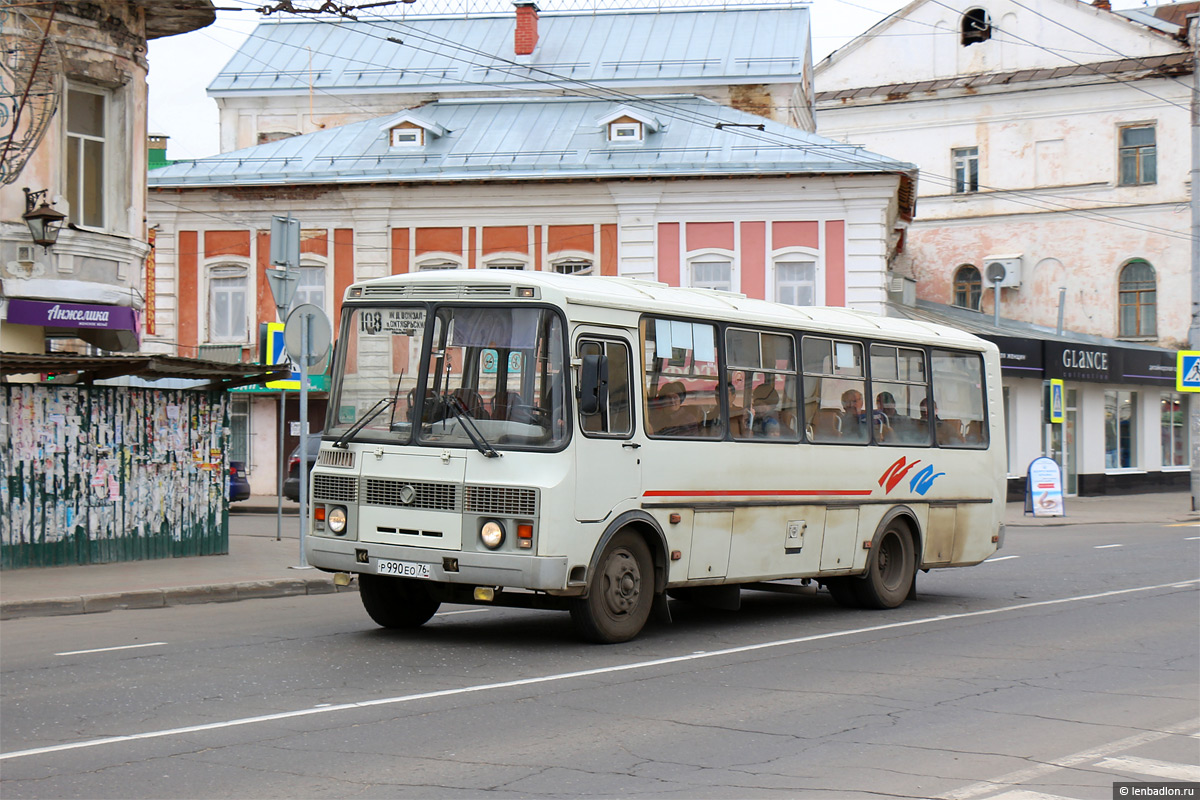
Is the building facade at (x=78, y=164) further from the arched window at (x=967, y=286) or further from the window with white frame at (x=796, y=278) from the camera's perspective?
the arched window at (x=967, y=286)

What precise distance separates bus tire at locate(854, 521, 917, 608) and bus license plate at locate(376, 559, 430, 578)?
5222 millimetres

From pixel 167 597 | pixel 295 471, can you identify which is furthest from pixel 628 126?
pixel 167 597

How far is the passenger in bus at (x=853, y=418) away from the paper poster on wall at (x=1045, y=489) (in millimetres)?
18741

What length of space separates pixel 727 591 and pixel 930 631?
181 cm

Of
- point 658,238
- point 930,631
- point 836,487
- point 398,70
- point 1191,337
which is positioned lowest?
point 930,631

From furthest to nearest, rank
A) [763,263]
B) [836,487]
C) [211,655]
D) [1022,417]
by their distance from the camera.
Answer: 1. [1022,417]
2. [763,263]
3. [836,487]
4. [211,655]

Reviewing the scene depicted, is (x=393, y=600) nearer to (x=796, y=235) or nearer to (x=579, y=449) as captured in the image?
(x=579, y=449)

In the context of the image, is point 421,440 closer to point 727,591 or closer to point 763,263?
point 727,591

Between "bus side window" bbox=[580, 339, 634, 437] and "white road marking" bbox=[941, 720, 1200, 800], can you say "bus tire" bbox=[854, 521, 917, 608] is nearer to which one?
"bus side window" bbox=[580, 339, 634, 437]

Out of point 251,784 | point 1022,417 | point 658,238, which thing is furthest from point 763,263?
point 251,784

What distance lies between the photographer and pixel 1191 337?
31891mm

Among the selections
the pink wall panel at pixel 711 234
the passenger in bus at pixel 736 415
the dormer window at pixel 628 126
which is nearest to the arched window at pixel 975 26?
the dormer window at pixel 628 126

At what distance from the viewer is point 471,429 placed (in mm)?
10719

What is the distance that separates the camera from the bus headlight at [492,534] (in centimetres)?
1048
